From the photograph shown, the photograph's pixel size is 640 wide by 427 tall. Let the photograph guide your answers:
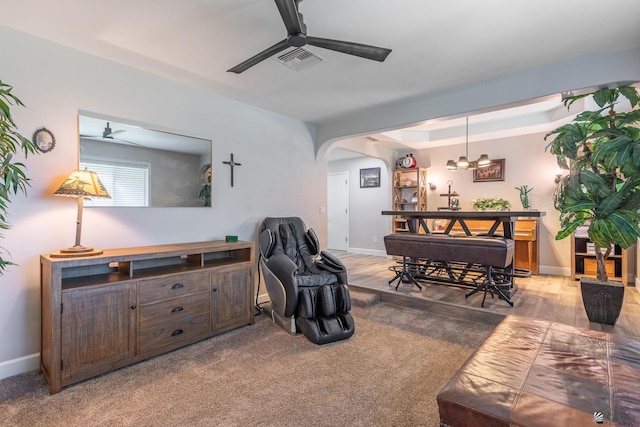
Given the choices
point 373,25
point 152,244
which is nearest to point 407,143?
point 373,25

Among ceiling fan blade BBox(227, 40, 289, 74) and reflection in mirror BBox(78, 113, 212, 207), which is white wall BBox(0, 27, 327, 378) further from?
ceiling fan blade BBox(227, 40, 289, 74)

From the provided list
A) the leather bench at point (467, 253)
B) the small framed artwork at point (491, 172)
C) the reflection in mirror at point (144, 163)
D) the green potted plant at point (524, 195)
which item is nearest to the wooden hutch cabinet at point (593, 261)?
the green potted plant at point (524, 195)

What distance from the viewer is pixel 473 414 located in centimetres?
108

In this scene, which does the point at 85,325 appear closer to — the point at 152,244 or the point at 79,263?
the point at 79,263

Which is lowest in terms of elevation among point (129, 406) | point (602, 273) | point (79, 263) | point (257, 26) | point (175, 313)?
point (129, 406)

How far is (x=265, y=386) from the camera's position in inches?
81.1

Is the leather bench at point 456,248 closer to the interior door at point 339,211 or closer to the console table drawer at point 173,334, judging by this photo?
the console table drawer at point 173,334

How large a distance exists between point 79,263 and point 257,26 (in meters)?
2.05

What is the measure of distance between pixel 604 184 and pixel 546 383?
2315mm

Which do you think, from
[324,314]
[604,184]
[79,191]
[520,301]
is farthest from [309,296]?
[604,184]

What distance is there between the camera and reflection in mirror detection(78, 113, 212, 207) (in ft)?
8.46

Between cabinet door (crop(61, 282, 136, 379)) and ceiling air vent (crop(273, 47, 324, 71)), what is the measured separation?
214cm

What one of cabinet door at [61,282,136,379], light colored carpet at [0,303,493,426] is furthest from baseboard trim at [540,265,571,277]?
cabinet door at [61,282,136,379]

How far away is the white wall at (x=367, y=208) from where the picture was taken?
6.91 meters
